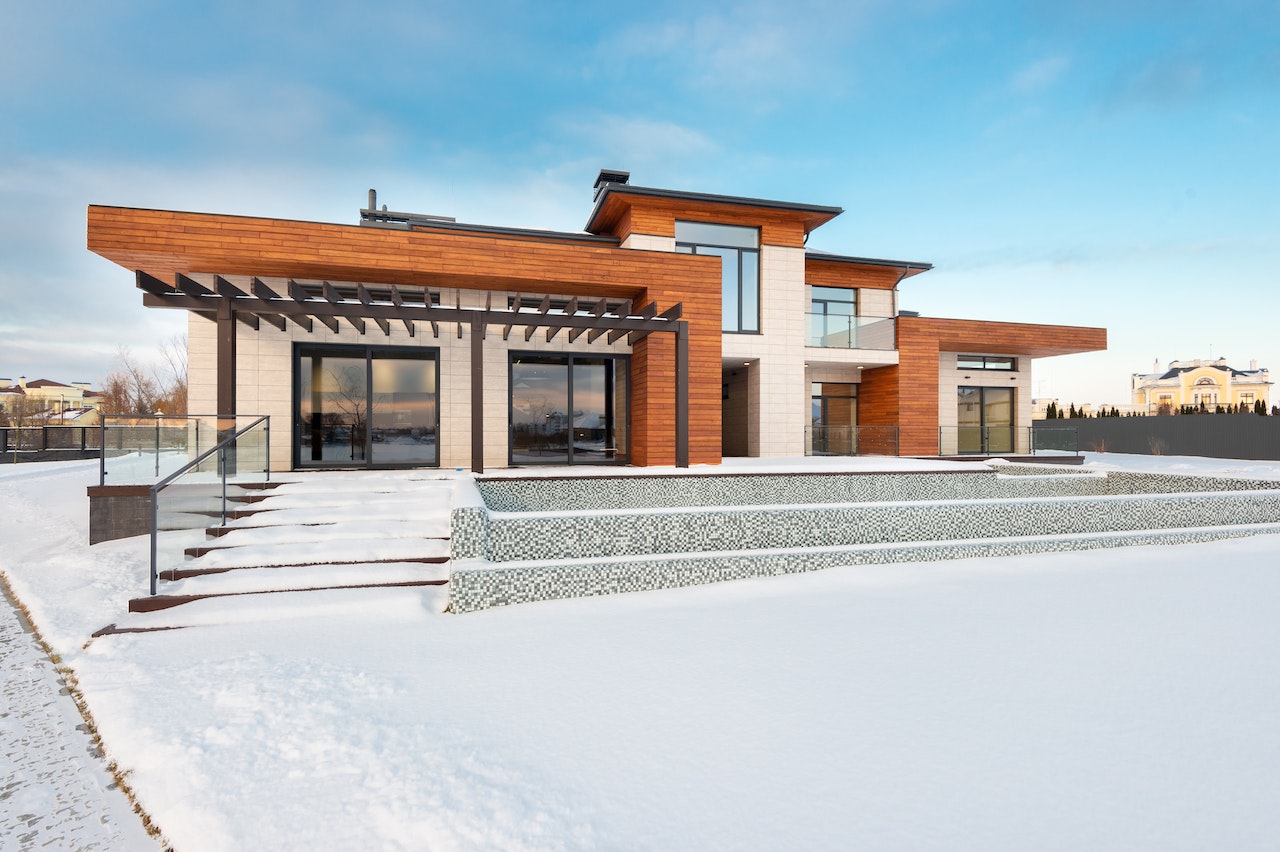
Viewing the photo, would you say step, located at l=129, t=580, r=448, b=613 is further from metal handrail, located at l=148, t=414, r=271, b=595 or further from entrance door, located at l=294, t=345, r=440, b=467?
entrance door, located at l=294, t=345, r=440, b=467

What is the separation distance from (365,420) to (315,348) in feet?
5.56

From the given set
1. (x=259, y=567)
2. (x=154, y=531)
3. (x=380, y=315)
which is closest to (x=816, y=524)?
(x=259, y=567)

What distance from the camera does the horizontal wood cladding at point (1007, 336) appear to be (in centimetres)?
1681

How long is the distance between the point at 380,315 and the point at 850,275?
14462 millimetres

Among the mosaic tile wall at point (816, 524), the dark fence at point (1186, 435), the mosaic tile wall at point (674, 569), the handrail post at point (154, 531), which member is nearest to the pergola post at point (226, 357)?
the handrail post at point (154, 531)

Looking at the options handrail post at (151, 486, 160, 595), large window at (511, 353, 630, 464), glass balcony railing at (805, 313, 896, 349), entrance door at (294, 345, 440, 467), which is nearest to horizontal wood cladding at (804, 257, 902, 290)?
glass balcony railing at (805, 313, 896, 349)

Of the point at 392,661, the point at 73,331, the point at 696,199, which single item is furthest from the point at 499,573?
the point at 73,331

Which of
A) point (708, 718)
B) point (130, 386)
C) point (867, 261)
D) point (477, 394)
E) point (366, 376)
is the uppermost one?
point (867, 261)

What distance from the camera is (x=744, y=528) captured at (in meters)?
6.05

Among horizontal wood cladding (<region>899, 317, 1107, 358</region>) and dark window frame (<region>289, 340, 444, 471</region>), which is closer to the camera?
dark window frame (<region>289, 340, 444, 471</region>)

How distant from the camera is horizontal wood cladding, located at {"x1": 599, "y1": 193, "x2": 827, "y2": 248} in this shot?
1383 cm

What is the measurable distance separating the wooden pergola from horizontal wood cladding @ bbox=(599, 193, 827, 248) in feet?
8.92

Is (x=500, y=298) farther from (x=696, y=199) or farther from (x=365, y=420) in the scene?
(x=696, y=199)

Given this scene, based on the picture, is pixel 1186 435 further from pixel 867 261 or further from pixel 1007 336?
pixel 867 261
